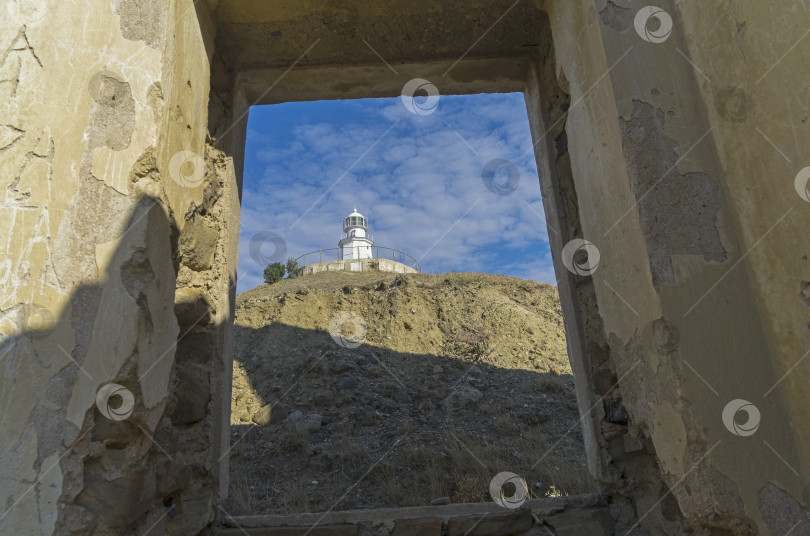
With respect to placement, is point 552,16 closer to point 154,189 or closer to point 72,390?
point 154,189

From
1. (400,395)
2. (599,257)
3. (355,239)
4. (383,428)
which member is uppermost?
(355,239)

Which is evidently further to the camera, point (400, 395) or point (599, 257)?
point (400, 395)

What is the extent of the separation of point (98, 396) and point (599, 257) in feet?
6.20

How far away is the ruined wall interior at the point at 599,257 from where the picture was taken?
5.04 feet

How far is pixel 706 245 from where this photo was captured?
68.3 inches

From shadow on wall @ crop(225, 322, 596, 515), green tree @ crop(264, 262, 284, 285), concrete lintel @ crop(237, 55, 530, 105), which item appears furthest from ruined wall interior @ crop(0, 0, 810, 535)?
green tree @ crop(264, 262, 284, 285)

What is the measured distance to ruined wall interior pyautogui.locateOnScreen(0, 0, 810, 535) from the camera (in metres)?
1.54

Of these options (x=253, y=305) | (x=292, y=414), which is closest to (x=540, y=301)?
(x=253, y=305)

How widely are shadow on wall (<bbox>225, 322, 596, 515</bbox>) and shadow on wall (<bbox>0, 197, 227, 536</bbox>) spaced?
3.81ft

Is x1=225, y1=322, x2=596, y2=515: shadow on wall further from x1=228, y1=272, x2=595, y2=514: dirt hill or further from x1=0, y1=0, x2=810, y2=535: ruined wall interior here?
x1=0, y1=0, x2=810, y2=535: ruined wall interior

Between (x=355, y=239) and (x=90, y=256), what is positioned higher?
(x=355, y=239)

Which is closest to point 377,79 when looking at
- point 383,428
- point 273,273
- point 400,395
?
point 383,428

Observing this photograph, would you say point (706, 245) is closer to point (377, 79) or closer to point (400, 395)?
point (377, 79)

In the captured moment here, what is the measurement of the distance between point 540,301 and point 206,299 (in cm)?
1174
